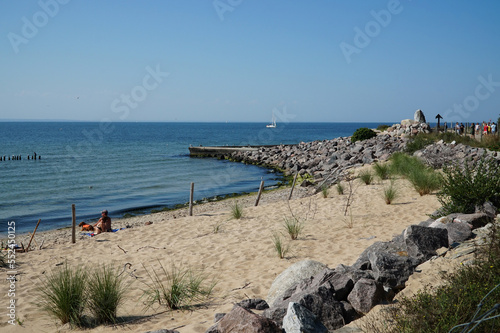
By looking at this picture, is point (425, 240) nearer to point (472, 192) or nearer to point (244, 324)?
point (472, 192)

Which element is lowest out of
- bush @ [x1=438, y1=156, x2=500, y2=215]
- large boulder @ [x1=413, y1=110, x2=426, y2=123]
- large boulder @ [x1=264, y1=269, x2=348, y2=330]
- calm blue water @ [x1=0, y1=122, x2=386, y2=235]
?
calm blue water @ [x1=0, y1=122, x2=386, y2=235]

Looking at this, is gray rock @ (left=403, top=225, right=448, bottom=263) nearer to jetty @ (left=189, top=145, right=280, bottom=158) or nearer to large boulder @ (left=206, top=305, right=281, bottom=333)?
large boulder @ (left=206, top=305, right=281, bottom=333)

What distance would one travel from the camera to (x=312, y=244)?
9.20 metres

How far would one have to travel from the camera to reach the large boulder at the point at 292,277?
6031 mm

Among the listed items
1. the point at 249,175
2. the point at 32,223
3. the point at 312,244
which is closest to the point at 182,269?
the point at 312,244

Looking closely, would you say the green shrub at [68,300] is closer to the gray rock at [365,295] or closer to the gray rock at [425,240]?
the gray rock at [365,295]

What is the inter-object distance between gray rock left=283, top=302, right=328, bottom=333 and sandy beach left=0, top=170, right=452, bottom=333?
4.86ft

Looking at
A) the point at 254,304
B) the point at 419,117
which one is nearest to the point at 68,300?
the point at 254,304

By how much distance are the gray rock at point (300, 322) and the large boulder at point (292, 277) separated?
1.60 m

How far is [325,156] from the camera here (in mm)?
33281

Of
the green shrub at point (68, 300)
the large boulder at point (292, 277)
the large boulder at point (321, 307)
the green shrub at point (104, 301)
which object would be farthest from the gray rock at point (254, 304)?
the green shrub at point (68, 300)

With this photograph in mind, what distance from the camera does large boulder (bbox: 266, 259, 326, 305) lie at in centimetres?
603

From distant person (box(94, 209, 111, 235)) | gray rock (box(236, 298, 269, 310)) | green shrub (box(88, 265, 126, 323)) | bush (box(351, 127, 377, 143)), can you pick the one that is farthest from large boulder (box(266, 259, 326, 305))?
bush (box(351, 127, 377, 143))

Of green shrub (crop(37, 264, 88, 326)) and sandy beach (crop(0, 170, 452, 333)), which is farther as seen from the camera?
sandy beach (crop(0, 170, 452, 333))
